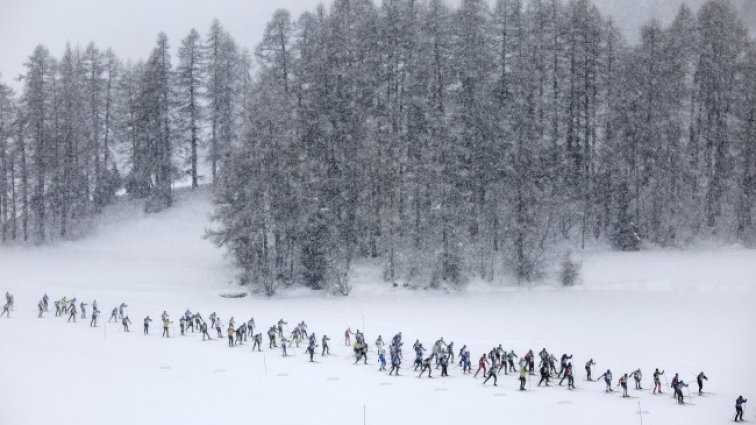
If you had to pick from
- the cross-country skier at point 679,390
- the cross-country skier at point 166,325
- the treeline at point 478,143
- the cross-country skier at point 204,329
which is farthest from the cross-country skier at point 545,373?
the cross-country skier at point 166,325

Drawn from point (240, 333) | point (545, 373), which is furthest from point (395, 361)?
point (240, 333)

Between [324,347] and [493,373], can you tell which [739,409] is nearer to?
[493,373]

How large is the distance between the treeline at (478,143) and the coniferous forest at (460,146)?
13 cm

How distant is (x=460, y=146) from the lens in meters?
47.0

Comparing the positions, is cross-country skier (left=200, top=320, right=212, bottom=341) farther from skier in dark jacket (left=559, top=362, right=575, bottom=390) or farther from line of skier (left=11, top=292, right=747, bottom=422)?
skier in dark jacket (left=559, top=362, right=575, bottom=390)

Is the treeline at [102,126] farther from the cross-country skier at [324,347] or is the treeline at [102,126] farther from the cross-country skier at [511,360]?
the cross-country skier at [511,360]

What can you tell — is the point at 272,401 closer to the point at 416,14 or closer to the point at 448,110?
the point at 448,110

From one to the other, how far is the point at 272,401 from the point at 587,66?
3863 centimetres

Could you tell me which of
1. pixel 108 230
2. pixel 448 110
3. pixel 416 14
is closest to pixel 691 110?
pixel 448 110

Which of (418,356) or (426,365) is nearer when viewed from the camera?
(426,365)

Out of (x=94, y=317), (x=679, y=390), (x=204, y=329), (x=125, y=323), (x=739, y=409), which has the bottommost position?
(x=739, y=409)

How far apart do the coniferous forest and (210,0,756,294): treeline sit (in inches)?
5.1

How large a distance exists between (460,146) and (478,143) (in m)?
1.49

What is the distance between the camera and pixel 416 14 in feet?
173
